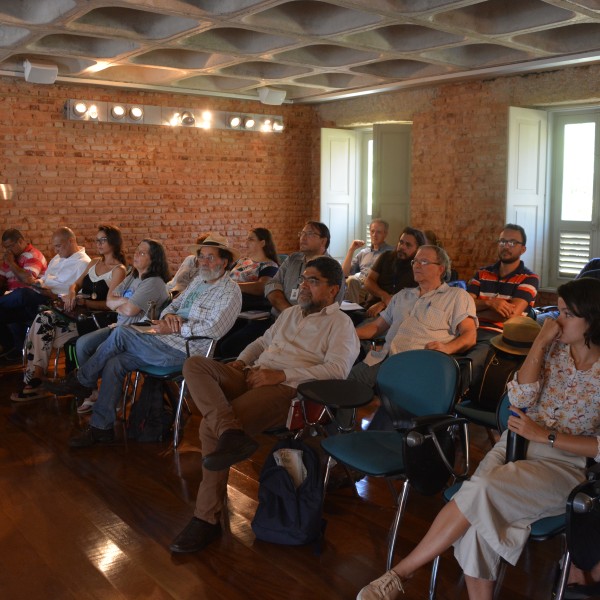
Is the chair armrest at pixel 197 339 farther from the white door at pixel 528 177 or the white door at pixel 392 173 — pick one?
the white door at pixel 392 173

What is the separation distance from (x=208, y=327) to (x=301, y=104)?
7085mm

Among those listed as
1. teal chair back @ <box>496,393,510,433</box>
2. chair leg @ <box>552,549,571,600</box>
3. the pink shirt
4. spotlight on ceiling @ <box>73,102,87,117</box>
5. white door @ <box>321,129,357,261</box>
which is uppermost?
spotlight on ceiling @ <box>73,102,87,117</box>

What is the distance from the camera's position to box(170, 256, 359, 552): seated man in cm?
356

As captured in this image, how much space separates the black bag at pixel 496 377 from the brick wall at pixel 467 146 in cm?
474

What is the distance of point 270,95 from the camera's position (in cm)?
1009

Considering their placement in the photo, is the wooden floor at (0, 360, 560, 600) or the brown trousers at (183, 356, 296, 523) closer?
the wooden floor at (0, 360, 560, 600)

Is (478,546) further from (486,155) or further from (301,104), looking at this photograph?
(301,104)

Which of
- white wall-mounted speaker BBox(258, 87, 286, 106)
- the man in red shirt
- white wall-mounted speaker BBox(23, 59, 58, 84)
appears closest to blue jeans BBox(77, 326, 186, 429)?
the man in red shirt

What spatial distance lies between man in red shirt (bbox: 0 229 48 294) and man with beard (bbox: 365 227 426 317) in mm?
3525

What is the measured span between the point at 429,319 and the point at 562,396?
1.71m

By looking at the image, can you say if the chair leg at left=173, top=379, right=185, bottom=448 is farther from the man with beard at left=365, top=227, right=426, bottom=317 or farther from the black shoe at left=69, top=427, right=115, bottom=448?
the man with beard at left=365, top=227, right=426, bottom=317

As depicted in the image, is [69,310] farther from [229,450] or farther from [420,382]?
[420,382]

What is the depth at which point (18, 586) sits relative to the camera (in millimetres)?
3176

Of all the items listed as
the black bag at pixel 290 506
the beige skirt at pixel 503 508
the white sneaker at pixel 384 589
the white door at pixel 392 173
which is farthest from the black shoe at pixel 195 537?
the white door at pixel 392 173
